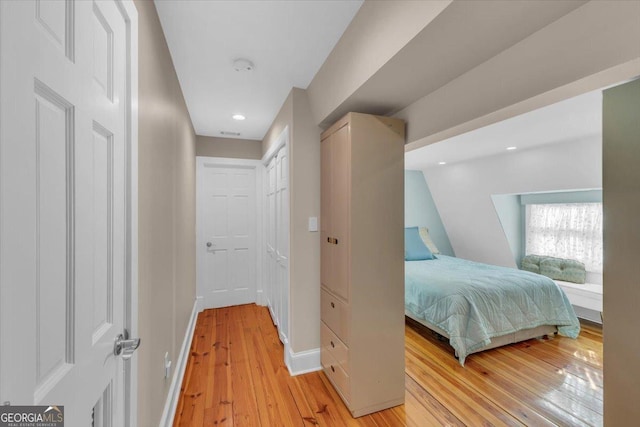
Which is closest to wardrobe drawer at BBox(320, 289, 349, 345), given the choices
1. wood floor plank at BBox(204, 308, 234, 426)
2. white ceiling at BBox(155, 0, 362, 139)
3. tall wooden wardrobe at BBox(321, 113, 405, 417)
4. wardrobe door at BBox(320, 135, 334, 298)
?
tall wooden wardrobe at BBox(321, 113, 405, 417)

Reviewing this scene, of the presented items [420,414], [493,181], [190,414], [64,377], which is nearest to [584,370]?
[420,414]

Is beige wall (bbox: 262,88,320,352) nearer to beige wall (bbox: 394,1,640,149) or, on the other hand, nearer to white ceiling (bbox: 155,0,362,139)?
white ceiling (bbox: 155,0,362,139)

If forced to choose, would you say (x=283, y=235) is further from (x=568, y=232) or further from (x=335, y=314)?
(x=568, y=232)

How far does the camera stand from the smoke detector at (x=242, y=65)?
1.87 metres

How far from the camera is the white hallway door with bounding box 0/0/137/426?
44 centimetres

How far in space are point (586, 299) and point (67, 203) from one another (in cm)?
516

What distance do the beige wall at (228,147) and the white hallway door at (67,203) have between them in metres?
2.77

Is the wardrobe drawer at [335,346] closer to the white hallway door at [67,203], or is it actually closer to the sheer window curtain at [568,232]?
the white hallway door at [67,203]

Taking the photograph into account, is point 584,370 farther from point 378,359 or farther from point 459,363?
point 378,359

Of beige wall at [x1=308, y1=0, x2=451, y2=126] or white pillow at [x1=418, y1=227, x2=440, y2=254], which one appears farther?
white pillow at [x1=418, y1=227, x2=440, y2=254]

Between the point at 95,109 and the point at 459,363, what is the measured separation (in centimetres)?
312

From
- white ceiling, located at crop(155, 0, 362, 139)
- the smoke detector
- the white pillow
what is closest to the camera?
white ceiling, located at crop(155, 0, 362, 139)

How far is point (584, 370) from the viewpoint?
2.37 m

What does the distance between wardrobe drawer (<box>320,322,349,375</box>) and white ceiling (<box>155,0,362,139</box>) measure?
2051mm
